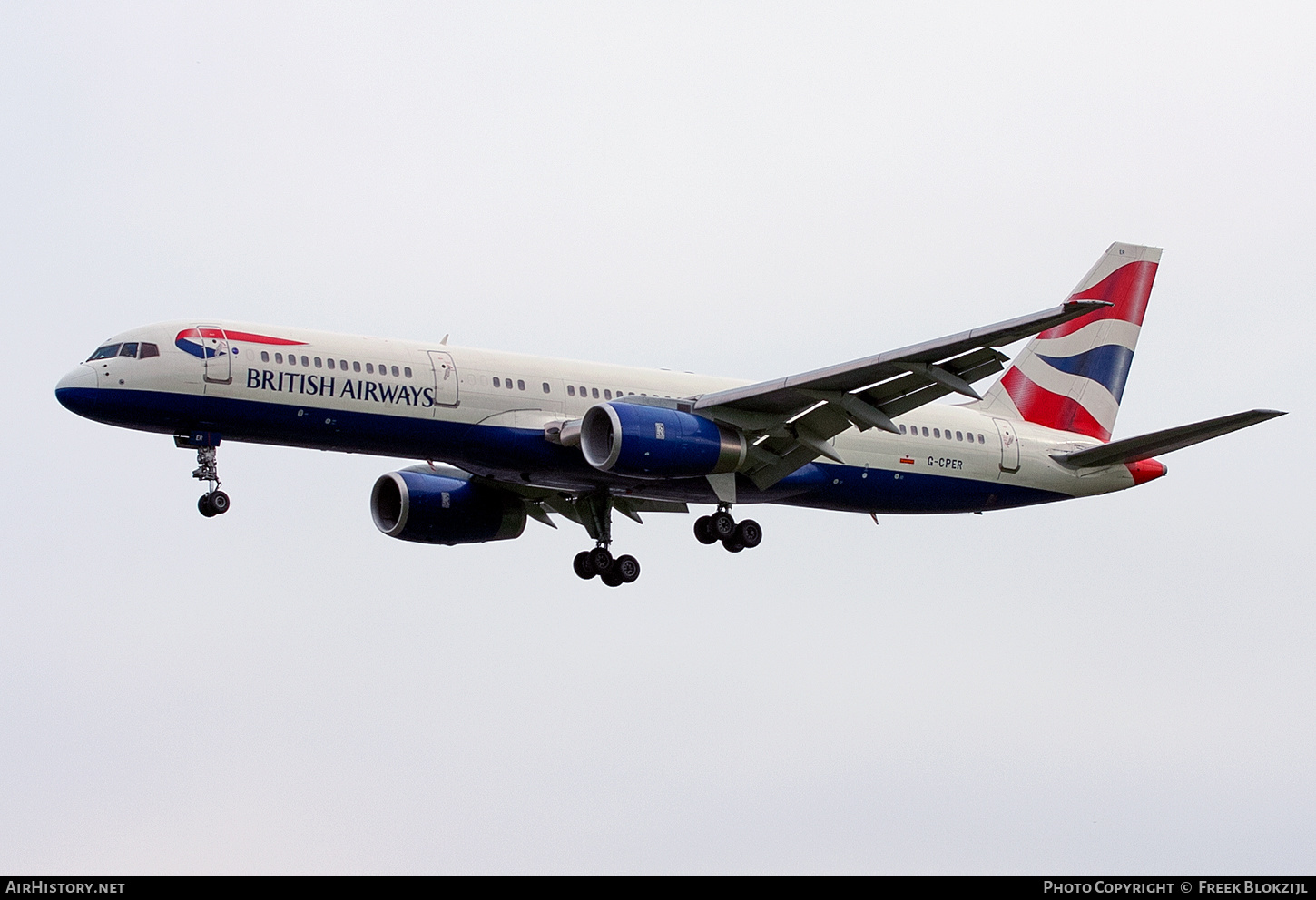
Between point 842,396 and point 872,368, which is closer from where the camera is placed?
point 872,368

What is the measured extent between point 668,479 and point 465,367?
4986 mm

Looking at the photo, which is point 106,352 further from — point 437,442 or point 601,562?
point 601,562

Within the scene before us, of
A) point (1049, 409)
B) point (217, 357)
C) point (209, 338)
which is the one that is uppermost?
point (209, 338)

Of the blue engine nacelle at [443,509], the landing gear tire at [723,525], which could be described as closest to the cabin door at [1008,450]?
the landing gear tire at [723,525]

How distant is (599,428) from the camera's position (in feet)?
120

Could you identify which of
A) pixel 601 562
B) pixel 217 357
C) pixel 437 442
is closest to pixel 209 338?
pixel 217 357

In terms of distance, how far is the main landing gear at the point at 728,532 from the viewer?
133 feet

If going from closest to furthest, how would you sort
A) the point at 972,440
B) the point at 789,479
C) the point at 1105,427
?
the point at 789,479 < the point at 972,440 < the point at 1105,427

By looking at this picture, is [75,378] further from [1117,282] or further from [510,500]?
[1117,282]

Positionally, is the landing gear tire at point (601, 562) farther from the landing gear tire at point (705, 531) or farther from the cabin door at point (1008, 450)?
the cabin door at point (1008, 450)

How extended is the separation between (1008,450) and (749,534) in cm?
737

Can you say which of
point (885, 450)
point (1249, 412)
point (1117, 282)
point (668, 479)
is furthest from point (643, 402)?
point (1117, 282)
